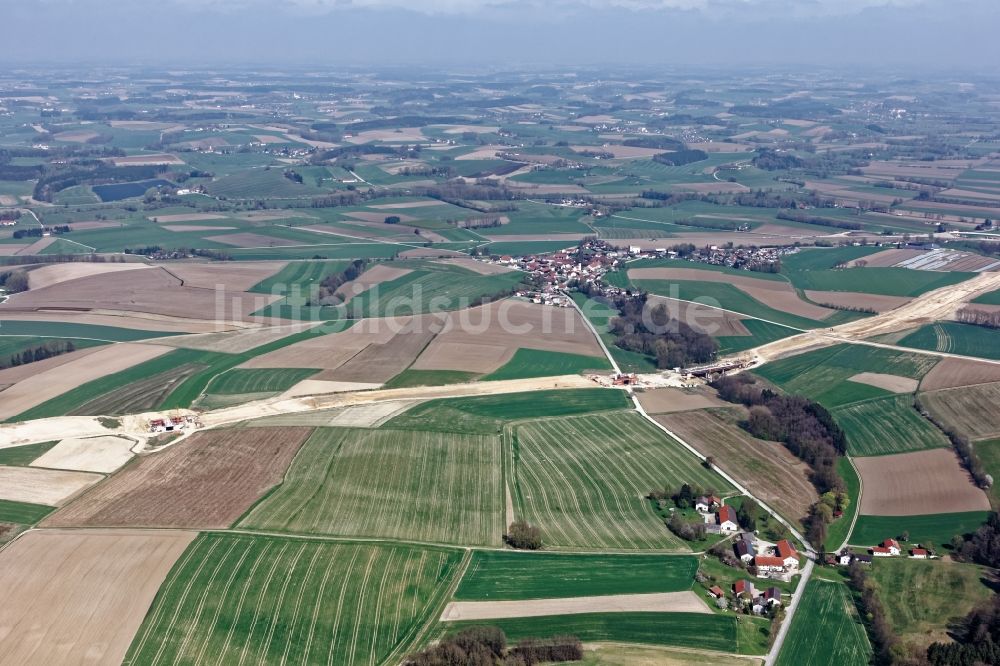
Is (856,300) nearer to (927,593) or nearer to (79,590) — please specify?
(927,593)

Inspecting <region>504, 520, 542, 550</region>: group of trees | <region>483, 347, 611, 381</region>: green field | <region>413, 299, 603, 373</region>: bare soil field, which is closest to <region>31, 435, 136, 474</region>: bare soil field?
<region>413, 299, 603, 373</region>: bare soil field

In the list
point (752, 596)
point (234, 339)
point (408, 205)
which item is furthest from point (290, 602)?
point (408, 205)

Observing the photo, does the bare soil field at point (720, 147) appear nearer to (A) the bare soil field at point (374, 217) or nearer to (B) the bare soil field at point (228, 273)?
(A) the bare soil field at point (374, 217)

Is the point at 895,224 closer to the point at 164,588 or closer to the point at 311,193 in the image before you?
the point at 311,193

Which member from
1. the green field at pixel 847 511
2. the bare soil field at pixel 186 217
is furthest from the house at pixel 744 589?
the bare soil field at pixel 186 217

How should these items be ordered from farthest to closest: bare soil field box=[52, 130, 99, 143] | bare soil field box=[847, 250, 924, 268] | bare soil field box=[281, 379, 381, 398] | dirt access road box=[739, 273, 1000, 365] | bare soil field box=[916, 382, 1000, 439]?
bare soil field box=[52, 130, 99, 143] → bare soil field box=[847, 250, 924, 268] → dirt access road box=[739, 273, 1000, 365] → bare soil field box=[281, 379, 381, 398] → bare soil field box=[916, 382, 1000, 439]

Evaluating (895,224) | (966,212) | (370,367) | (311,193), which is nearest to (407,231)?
(311,193)

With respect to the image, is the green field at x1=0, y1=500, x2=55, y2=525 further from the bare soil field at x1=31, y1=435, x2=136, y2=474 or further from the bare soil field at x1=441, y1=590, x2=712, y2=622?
the bare soil field at x1=441, y1=590, x2=712, y2=622
